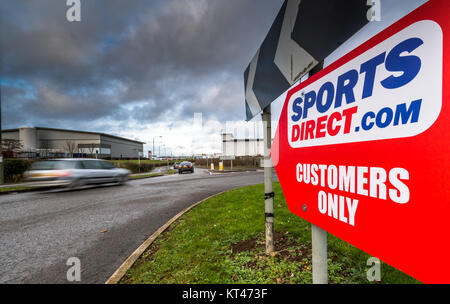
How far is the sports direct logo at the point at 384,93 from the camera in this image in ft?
2.08

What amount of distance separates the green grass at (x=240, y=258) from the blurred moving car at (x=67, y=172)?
821cm

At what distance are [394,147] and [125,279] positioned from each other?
2937 mm

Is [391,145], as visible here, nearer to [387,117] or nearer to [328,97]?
[387,117]

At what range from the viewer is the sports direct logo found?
2.08ft

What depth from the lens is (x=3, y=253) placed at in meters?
3.17

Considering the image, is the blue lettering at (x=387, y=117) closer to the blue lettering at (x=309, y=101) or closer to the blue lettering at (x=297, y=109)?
the blue lettering at (x=309, y=101)

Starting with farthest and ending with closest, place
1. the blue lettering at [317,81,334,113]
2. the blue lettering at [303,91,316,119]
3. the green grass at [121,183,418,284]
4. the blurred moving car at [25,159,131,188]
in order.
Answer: the blurred moving car at [25,159,131,188], the green grass at [121,183,418,284], the blue lettering at [303,91,316,119], the blue lettering at [317,81,334,113]

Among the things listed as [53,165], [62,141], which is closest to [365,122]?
[53,165]

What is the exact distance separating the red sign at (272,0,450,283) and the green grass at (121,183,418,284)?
4.73 feet

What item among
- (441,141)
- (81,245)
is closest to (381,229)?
(441,141)

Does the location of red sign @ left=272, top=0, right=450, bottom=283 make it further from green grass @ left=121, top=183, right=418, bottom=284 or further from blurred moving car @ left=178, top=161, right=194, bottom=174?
blurred moving car @ left=178, top=161, right=194, bottom=174

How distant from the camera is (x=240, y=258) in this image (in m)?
2.54

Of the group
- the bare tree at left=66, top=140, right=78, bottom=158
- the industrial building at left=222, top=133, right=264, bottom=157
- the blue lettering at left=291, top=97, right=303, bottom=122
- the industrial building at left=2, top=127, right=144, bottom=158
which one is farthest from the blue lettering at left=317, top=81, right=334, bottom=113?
the bare tree at left=66, top=140, right=78, bottom=158

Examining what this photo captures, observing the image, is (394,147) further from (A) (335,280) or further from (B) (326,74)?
(A) (335,280)
